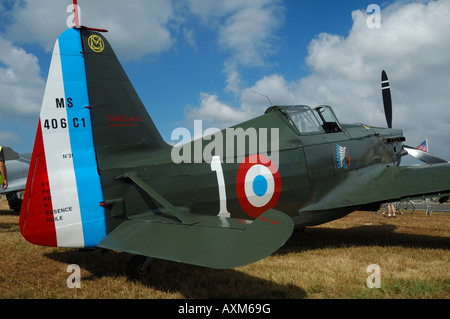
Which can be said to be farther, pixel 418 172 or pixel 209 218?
pixel 418 172

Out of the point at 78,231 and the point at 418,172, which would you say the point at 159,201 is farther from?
the point at 418,172

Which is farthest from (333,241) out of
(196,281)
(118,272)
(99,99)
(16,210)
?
(16,210)

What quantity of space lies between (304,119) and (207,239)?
4.45m

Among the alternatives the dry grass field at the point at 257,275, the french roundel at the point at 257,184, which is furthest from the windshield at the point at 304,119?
the dry grass field at the point at 257,275

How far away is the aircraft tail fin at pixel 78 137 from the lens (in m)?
4.23

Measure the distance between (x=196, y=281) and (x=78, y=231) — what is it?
1.74 m

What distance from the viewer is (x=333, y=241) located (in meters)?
8.03

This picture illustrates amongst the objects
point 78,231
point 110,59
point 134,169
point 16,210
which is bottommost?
point 16,210

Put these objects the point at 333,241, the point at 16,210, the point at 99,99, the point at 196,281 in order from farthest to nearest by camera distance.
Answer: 1. the point at 16,210
2. the point at 333,241
3. the point at 99,99
4. the point at 196,281

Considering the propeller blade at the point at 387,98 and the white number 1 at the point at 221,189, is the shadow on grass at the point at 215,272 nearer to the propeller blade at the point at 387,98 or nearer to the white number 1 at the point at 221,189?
the white number 1 at the point at 221,189

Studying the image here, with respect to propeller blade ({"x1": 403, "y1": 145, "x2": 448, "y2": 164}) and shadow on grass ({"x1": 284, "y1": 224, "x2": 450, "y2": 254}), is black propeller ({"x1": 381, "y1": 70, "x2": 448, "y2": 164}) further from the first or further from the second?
shadow on grass ({"x1": 284, "y1": 224, "x2": 450, "y2": 254})

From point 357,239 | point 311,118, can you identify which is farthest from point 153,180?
point 357,239

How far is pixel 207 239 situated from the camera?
3.26 meters

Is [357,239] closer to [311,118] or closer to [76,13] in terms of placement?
[311,118]
